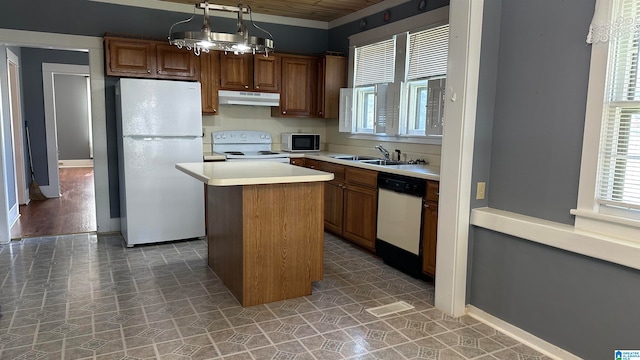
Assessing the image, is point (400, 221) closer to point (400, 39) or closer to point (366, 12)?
point (400, 39)

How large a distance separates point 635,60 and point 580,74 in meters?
0.26

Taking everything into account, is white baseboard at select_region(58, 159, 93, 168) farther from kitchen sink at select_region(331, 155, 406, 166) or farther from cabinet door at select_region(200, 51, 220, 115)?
kitchen sink at select_region(331, 155, 406, 166)

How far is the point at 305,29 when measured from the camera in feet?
19.0

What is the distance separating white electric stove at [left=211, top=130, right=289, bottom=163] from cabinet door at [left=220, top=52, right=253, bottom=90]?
62cm

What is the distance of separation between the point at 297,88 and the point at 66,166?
26.9 feet

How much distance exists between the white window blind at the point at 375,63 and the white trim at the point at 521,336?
8.87ft

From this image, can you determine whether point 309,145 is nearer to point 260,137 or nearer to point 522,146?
point 260,137

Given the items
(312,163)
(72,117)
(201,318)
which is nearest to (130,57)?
(312,163)

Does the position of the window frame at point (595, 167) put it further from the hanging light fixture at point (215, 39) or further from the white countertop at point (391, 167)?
the hanging light fixture at point (215, 39)

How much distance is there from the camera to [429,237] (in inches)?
135

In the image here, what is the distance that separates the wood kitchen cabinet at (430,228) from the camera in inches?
132

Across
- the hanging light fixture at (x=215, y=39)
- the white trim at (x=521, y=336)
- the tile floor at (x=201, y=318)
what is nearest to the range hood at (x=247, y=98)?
the tile floor at (x=201, y=318)

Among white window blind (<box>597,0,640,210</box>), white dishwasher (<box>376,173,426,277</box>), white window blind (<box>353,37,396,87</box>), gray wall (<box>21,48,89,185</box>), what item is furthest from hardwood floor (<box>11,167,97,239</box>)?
white window blind (<box>597,0,640,210</box>)

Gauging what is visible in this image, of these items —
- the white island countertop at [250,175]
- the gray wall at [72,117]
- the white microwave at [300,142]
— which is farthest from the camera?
the gray wall at [72,117]
